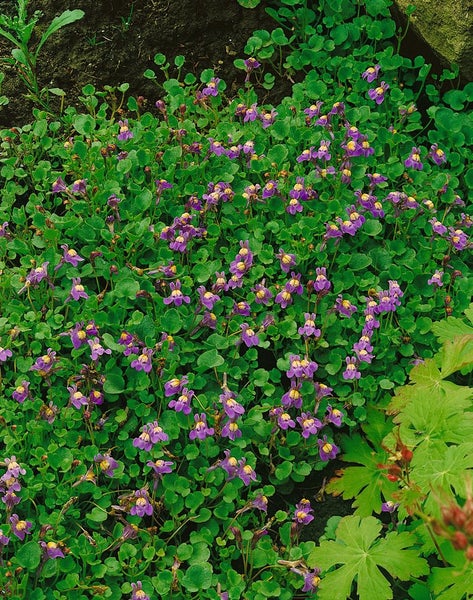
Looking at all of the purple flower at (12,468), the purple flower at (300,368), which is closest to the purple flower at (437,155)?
the purple flower at (300,368)

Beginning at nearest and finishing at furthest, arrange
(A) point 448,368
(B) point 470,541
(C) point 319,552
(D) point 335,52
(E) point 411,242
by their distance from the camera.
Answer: (B) point 470,541 < (C) point 319,552 < (A) point 448,368 < (E) point 411,242 < (D) point 335,52

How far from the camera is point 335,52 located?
403 cm

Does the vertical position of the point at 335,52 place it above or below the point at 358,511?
above

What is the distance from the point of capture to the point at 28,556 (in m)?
2.51

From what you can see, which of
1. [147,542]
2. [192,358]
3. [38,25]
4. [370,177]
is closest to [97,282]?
[192,358]

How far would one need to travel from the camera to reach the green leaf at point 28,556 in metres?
2.51

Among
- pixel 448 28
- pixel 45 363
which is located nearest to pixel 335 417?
pixel 45 363

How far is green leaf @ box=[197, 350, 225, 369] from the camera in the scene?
9.61 ft

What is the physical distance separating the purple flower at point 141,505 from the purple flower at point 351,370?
83 centimetres

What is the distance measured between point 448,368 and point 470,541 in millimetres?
1530

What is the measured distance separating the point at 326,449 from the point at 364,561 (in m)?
0.45

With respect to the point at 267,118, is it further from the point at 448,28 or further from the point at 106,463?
the point at 106,463

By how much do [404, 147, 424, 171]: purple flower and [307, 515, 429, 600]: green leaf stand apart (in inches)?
61.4

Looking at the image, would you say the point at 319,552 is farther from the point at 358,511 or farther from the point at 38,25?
the point at 38,25
